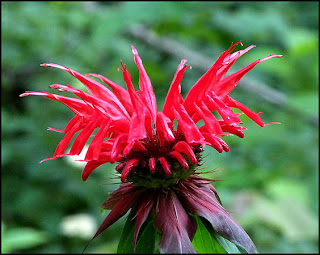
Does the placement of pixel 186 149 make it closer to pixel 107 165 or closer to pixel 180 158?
pixel 180 158

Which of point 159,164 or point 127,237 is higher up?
point 159,164

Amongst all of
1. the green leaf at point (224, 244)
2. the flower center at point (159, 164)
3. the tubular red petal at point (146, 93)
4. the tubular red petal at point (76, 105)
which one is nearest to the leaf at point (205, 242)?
the green leaf at point (224, 244)

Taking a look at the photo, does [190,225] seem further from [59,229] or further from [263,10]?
[263,10]

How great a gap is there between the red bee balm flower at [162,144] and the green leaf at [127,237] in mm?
43

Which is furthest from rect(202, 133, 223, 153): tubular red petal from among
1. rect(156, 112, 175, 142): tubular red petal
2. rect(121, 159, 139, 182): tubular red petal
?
rect(121, 159, 139, 182): tubular red petal

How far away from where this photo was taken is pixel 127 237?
1.34m

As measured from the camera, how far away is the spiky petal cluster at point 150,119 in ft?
4.03

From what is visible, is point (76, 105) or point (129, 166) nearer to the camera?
point (129, 166)

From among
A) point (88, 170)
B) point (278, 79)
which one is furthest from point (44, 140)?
point (278, 79)

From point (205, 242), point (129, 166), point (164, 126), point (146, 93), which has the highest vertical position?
point (146, 93)

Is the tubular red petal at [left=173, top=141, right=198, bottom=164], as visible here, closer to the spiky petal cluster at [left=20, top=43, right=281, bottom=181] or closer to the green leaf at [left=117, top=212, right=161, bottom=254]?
the spiky petal cluster at [left=20, top=43, right=281, bottom=181]

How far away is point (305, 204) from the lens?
10.5 feet

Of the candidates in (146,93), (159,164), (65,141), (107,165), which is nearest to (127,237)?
(159,164)

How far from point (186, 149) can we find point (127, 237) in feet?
1.10
